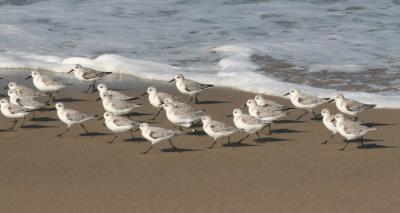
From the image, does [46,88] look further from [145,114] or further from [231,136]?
[231,136]

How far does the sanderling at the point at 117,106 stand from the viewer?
12.3 m

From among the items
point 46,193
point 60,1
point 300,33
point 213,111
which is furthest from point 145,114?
point 60,1

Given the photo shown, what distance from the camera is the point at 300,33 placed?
1820 centimetres

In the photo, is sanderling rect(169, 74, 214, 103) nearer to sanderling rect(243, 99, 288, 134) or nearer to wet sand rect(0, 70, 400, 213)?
wet sand rect(0, 70, 400, 213)

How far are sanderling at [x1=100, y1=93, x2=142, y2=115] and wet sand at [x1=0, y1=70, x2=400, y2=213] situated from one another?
0.26 metres

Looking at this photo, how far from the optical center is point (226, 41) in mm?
17484

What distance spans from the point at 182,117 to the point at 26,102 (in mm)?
2161

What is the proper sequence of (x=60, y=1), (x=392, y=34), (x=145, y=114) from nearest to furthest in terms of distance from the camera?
1. (x=145, y=114)
2. (x=392, y=34)
3. (x=60, y=1)

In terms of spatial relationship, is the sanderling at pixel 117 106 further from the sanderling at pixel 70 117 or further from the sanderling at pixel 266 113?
the sanderling at pixel 266 113

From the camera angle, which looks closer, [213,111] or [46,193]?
[46,193]

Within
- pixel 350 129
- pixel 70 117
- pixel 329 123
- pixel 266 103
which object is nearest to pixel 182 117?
pixel 266 103

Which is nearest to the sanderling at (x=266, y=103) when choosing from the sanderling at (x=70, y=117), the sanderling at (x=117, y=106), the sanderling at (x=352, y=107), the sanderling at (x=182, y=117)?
the sanderling at (x=352, y=107)

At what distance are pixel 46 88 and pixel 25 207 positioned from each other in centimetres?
518

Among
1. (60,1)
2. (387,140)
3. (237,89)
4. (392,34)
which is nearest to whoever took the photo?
(387,140)
